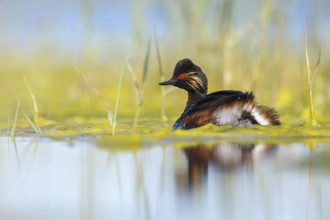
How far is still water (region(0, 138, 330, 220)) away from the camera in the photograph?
569cm

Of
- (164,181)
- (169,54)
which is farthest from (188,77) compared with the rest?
(169,54)

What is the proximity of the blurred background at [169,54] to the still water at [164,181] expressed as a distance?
1559 millimetres

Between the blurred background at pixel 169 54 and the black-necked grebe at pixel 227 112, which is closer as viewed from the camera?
the black-necked grebe at pixel 227 112

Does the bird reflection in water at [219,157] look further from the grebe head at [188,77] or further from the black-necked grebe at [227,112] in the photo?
the grebe head at [188,77]

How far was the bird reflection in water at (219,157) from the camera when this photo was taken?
6.85 metres

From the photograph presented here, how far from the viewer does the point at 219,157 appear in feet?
25.1

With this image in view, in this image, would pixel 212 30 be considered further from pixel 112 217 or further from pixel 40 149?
pixel 112 217

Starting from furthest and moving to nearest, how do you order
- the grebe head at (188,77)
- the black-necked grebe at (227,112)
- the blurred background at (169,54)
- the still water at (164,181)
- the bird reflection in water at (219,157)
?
the blurred background at (169,54) < the grebe head at (188,77) < the black-necked grebe at (227,112) < the bird reflection in water at (219,157) < the still water at (164,181)

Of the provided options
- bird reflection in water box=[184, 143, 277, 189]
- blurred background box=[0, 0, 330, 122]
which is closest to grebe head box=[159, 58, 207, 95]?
blurred background box=[0, 0, 330, 122]

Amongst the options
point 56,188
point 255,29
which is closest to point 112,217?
point 56,188

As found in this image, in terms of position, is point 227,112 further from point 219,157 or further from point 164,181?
point 164,181

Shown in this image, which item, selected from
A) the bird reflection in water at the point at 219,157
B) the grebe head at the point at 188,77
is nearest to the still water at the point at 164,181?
the bird reflection in water at the point at 219,157

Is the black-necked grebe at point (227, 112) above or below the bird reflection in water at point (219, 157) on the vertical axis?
above

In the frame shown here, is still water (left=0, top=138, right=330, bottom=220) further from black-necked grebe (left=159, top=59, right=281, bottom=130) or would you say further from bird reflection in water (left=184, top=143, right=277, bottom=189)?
black-necked grebe (left=159, top=59, right=281, bottom=130)
